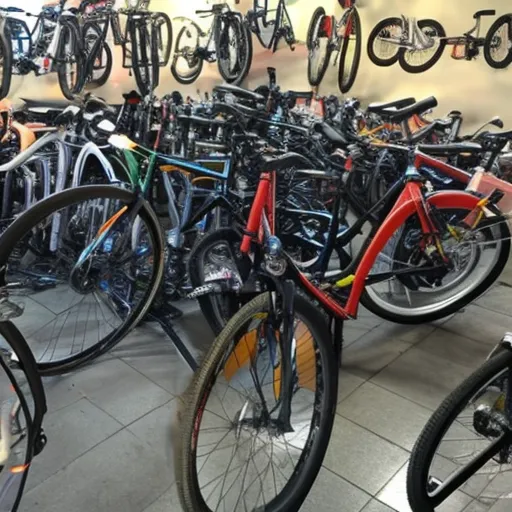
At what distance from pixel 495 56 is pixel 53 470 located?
182 inches

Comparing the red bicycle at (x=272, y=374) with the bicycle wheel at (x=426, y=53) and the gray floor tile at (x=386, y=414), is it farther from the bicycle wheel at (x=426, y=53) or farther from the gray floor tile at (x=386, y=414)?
the bicycle wheel at (x=426, y=53)

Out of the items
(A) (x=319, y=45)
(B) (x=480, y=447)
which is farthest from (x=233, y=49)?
(B) (x=480, y=447)

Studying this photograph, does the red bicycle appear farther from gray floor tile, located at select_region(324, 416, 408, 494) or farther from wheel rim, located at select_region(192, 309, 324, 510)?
gray floor tile, located at select_region(324, 416, 408, 494)

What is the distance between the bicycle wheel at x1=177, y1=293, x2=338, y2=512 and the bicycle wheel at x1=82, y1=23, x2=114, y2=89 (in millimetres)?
3970

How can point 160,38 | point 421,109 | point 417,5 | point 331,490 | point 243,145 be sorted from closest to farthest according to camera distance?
point 331,490 < point 243,145 < point 421,109 < point 417,5 < point 160,38

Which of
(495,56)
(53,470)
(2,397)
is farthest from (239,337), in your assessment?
(495,56)

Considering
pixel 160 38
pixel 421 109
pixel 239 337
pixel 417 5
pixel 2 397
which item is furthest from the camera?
pixel 160 38

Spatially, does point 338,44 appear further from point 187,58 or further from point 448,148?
point 448,148

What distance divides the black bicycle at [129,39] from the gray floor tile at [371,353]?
3444 mm

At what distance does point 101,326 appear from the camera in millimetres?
2744

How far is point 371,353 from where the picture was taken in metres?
2.62

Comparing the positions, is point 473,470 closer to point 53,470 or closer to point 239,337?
point 239,337

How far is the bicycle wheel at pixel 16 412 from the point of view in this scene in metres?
1.46

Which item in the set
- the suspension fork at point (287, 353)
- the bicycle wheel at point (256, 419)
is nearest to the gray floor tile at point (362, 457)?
the bicycle wheel at point (256, 419)
